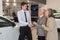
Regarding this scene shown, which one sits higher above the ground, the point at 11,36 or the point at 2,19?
the point at 2,19

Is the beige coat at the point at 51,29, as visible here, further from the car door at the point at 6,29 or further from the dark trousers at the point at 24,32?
the car door at the point at 6,29

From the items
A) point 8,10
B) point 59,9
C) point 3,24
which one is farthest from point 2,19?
point 59,9

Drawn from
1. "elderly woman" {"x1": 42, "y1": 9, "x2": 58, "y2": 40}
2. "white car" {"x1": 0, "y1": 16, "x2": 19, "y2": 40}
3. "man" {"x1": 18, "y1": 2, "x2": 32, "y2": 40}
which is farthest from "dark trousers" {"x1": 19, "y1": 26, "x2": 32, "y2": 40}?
"elderly woman" {"x1": 42, "y1": 9, "x2": 58, "y2": 40}

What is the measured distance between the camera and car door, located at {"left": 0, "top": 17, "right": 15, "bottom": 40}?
4975 mm

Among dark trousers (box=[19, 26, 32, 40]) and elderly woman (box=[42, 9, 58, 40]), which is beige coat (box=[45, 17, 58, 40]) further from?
dark trousers (box=[19, 26, 32, 40])

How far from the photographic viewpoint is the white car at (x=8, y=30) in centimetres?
499

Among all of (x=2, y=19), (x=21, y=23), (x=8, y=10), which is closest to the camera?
(x=21, y=23)

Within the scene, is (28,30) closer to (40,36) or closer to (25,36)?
(25,36)

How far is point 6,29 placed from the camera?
5027 mm

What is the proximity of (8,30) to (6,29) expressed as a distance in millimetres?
74

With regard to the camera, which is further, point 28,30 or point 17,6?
point 17,6

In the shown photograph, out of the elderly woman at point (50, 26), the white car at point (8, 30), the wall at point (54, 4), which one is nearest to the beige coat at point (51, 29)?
the elderly woman at point (50, 26)

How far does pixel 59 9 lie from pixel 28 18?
18.8 m

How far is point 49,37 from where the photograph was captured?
442cm
